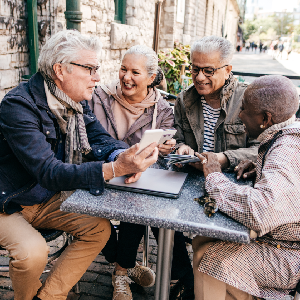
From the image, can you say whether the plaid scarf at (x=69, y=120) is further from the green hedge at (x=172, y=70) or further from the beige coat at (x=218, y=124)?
the green hedge at (x=172, y=70)

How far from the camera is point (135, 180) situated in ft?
5.86

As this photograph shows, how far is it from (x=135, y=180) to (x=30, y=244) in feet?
2.14

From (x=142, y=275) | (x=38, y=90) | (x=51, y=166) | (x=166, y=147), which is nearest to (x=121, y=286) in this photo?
(x=142, y=275)

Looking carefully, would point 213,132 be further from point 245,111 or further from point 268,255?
point 268,255

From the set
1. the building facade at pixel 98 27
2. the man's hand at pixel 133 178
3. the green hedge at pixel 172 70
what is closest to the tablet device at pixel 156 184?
the man's hand at pixel 133 178

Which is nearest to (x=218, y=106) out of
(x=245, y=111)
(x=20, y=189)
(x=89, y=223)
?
(x=245, y=111)

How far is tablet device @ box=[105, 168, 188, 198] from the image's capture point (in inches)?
65.7

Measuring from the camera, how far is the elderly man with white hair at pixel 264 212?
1451mm

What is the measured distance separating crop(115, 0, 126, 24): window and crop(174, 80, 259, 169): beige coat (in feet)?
16.0

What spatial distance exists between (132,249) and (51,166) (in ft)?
3.47

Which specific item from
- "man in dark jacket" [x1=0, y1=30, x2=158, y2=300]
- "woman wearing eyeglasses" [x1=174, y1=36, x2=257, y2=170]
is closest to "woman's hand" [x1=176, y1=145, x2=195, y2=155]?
"woman wearing eyeglasses" [x1=174, y1=36, x2=257, y2=170]

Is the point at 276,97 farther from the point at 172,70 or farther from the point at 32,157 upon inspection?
the point at 172,70

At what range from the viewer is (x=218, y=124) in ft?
8.35

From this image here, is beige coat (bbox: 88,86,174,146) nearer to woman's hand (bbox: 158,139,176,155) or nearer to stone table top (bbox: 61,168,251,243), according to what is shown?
woman's hand (bbox: 158,139,176,155)
